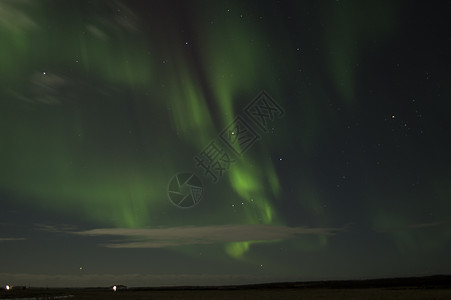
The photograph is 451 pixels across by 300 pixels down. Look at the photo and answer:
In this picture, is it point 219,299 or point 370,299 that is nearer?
point 370,299

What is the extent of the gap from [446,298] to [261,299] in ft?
60.1

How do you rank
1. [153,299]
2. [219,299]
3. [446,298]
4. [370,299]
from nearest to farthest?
[446,298] → [370,299] → [219,299] → [153,299]

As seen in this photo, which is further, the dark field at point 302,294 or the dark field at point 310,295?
the dark field at point 302,294

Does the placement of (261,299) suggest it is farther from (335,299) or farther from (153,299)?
(153,299)

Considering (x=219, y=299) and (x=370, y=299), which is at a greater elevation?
(x=219, y=299)

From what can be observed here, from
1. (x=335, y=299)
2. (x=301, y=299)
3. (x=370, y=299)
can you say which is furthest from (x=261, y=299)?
(x=370, y=299)

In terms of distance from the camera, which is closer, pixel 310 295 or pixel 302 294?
pixel 310 295

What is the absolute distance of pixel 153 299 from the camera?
5419 cm

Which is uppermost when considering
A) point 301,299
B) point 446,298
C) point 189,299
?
point 189,299

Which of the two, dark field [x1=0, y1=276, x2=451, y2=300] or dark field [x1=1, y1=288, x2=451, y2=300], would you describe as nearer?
dark field [x1=1, y1=288, x2=451, y2=300]

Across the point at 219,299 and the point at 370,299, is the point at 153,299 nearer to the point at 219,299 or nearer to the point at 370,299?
the point at 219,299

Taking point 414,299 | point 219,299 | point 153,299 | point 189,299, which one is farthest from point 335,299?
point 153,299

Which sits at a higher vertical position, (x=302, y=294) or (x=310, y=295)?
(x=302, y=294)

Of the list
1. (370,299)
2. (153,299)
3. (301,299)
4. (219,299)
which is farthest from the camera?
(153,299)
